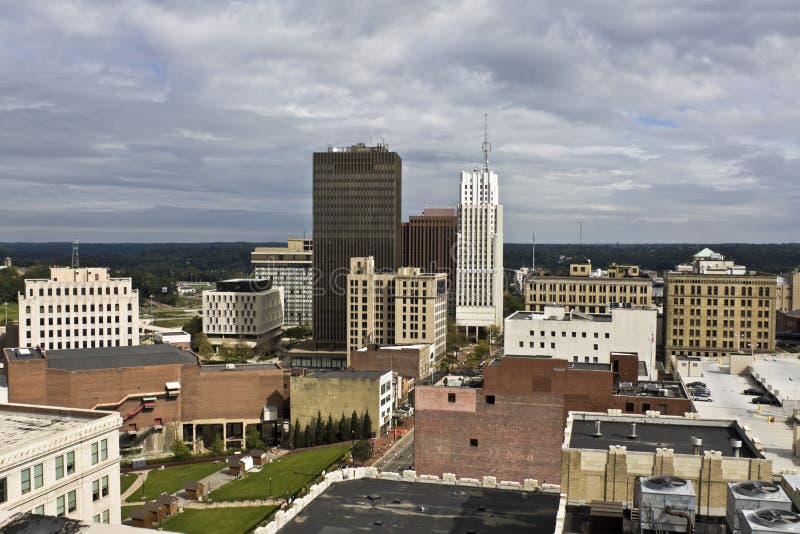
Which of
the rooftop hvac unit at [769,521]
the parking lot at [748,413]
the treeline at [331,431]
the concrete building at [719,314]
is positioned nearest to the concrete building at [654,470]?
the rooftop hvac unit at [769,521]

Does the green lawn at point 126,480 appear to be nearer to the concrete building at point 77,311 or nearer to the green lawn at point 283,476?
the green lawn at point 283,476

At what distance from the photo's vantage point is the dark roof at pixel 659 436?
Answer: 44469 millimetres

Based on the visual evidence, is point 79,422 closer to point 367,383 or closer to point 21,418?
point 21,418

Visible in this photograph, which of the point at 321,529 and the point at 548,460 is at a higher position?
the point at 321,529

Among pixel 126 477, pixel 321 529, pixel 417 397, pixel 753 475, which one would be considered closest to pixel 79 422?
pixel 321 529

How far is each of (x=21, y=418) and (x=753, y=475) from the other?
181 ft

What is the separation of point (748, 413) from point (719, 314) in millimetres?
92558

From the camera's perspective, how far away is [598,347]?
418 feet

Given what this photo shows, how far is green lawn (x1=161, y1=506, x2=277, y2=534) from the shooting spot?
92562mm

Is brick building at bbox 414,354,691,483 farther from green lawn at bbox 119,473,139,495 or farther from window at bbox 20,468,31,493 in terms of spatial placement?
green lawn at bbox 119,473,139,495

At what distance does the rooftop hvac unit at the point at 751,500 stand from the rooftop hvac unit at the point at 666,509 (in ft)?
5.23

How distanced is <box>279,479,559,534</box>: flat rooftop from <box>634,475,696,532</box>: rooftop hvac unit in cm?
1809

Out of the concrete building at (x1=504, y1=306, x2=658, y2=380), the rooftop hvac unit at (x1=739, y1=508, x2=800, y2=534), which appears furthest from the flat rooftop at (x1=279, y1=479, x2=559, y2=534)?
the concrete building at (x1=504, y1=306, x2=658, y2=380)

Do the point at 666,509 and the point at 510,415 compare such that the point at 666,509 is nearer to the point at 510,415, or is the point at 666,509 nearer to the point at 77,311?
the point at 510,415
